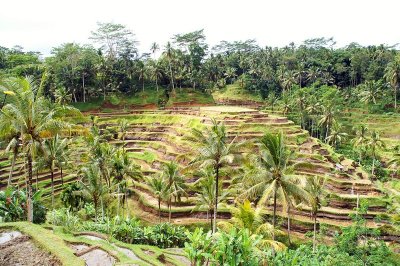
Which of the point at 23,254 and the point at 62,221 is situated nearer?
the point at 23,254

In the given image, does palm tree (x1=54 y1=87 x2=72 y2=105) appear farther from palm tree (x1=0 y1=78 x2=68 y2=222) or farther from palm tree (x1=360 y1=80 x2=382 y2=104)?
palm tree (x1=360 y1=80 x2=382 y2=104)

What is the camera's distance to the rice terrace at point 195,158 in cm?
1788

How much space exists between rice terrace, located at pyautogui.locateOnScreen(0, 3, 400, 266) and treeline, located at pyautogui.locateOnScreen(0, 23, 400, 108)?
0.40 metres

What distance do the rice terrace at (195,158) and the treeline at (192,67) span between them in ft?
1.30

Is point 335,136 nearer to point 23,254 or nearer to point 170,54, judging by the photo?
point 170,54

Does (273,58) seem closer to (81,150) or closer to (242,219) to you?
(81,150)

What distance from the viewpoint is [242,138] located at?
1959 inches

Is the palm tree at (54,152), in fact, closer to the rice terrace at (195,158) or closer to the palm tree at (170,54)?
the rice terrace at (195,158)

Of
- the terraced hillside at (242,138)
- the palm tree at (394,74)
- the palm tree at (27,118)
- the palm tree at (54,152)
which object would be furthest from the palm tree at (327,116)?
the palm tree at (27,118)

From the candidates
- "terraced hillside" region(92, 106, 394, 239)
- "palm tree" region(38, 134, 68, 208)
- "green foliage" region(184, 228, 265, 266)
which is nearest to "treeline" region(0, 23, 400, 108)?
"terraced hillside" region(92, 106, 394, 239)

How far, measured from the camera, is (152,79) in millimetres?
78062

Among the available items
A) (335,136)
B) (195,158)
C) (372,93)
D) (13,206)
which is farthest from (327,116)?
(13,206)

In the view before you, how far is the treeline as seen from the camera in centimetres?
7219

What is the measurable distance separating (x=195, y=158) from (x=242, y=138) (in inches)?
924
